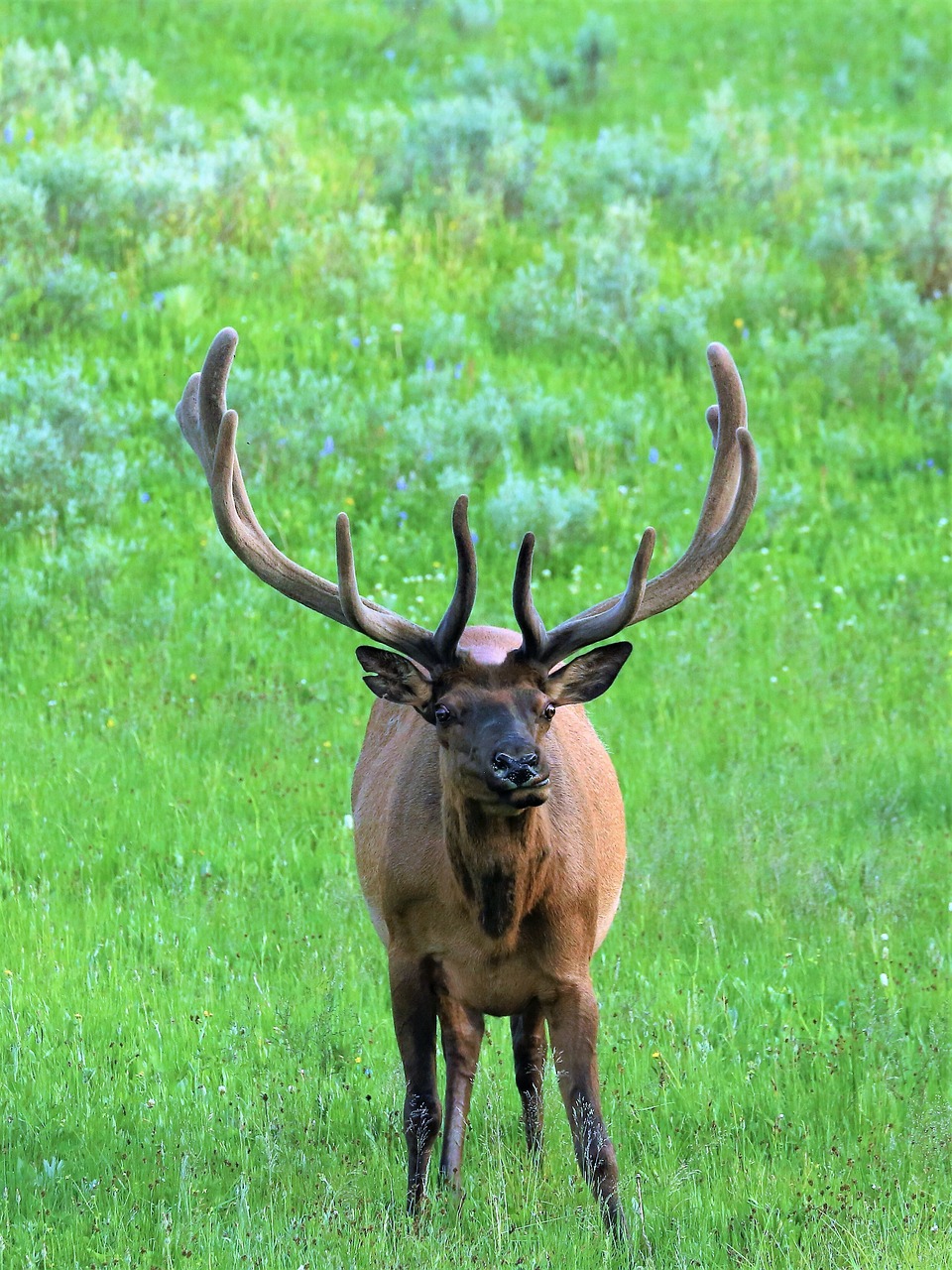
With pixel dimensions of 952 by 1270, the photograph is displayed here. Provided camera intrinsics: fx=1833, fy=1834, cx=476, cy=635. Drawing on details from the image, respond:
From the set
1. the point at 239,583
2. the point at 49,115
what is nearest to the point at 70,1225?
the point at 239,583

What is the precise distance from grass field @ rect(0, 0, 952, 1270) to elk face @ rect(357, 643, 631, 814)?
1.24 metres

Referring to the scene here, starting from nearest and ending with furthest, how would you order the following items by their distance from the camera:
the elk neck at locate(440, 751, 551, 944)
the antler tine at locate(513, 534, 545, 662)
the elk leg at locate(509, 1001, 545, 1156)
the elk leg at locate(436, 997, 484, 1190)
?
the antler tine at locate(513, 534, 545, 662), the elk neck at locate(440, 751, 551, 944), the elk leg at locate(436, 997, 484, 1190), the elk leg at locate(509, 1001, 545, 1156)

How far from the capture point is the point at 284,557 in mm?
5598

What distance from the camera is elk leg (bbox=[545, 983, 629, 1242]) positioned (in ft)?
16.7

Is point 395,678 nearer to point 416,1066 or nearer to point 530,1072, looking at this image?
point 416,1066

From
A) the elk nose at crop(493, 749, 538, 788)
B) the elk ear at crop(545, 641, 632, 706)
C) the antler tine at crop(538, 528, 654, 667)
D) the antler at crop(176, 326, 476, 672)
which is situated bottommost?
the elk nose at crop(493, 749, 538, 788)

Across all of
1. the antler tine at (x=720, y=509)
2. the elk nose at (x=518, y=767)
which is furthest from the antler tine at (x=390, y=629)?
the antler tine at (x=720, y=509)

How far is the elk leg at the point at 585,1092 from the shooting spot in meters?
5.08

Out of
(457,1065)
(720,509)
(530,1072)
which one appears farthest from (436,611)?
(457,1065)

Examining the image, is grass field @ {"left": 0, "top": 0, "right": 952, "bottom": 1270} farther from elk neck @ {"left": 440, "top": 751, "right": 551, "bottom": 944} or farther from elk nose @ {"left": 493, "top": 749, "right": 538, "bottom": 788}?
elk nose @ {"left": 493, "top": 749, "right": 538, "bottom": 788}

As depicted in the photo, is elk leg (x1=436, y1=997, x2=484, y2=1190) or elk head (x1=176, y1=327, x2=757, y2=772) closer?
elk head (x1=176, y1=327, x2=757, y2=772)

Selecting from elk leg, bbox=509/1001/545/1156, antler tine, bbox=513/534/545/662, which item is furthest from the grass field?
antler tine, bbox=513/534/545/662

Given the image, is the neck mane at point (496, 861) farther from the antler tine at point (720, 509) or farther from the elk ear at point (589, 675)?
the antler tine at point (720, 509)

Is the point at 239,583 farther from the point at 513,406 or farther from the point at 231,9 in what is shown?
the point at 231,9
